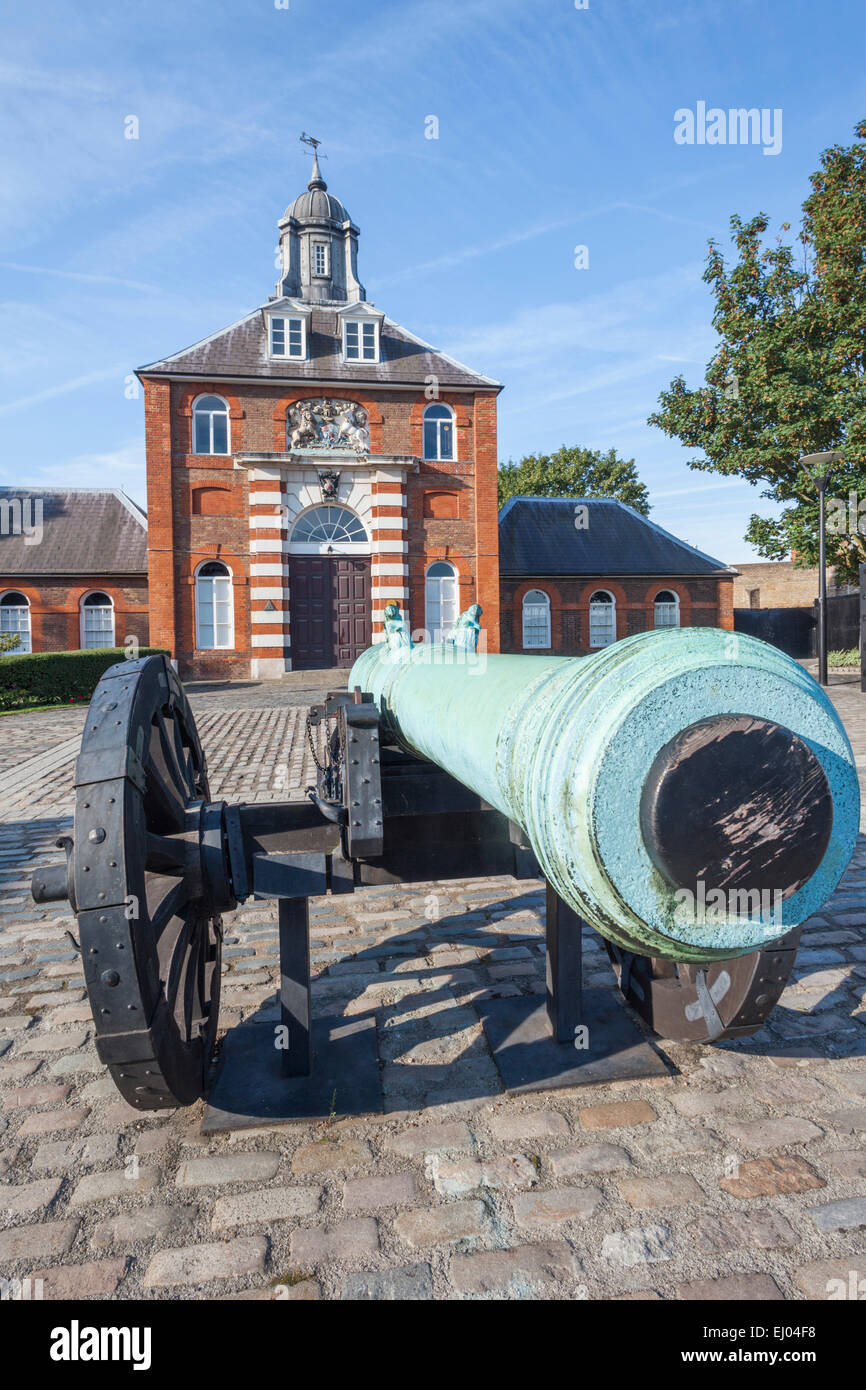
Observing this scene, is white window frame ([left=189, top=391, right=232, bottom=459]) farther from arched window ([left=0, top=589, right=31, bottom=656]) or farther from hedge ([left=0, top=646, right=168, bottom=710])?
arched window ([left=0, top=589, right=31, bottom=656])

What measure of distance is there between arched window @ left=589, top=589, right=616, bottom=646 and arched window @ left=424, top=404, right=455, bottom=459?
715cm

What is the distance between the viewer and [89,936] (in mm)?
1979

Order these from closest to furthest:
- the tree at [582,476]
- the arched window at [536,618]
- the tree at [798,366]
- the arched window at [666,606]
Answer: the tree at [798,366] → the arched window at [536,618] → the arched window at [666,606] → the tree at [582,476]

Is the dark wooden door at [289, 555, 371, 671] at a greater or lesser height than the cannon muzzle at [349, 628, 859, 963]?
greater

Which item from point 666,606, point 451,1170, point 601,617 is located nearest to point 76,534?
point 601,617

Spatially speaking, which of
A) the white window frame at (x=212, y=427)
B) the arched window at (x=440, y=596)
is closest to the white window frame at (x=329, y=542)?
the arched window at (x=440, y=596)

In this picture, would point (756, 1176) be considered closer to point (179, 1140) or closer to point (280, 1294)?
point (280, 1294)

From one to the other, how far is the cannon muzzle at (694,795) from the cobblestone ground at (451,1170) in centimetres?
130

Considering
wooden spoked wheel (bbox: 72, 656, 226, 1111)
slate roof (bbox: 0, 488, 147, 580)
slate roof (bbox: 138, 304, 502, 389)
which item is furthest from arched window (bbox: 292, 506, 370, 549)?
wooden spoked wheel (bbox: 72, 656, 226, 1111)

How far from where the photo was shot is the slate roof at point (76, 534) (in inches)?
950

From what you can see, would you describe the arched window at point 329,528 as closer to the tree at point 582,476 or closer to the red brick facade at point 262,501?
the red brick facade at point 262,501

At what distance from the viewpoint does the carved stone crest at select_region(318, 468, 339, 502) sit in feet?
74.2

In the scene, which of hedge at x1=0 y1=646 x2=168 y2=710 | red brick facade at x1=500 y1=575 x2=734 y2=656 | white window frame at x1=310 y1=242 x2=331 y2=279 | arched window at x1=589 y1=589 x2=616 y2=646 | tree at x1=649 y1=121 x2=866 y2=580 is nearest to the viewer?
hedge at x1=0 y1=646 x2=168 y2=710
